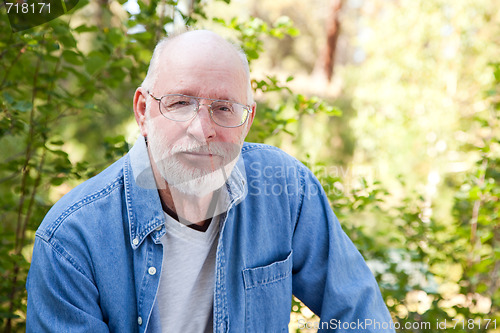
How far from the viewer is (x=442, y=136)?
6.05 m

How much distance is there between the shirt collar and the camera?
4.03 ft

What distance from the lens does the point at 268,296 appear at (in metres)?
1.38

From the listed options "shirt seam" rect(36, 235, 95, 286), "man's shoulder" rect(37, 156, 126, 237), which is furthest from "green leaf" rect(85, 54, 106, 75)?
"shirt seam" rect(36, 235, 95, 286)

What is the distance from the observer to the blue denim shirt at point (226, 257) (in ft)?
3.72

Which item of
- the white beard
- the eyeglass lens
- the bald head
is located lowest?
the white beard

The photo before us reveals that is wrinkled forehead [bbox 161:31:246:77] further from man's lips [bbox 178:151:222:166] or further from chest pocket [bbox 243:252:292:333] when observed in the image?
chest pocket [bbox 243:252:292:333]

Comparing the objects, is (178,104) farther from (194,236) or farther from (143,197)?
(194,236)

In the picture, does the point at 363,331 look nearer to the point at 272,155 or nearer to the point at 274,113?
the point at 272,155

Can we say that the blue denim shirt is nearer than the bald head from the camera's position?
Yes

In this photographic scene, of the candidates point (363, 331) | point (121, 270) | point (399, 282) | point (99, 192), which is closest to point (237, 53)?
point (99, 192)

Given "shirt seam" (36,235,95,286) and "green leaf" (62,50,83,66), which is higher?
"green leaf" (62,50,83,66)

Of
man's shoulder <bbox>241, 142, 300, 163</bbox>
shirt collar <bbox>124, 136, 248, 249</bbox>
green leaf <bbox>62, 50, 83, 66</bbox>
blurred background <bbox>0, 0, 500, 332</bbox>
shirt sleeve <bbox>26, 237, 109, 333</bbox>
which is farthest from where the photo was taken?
blurred background <bbox>0, 0, 500, 332</bbox>

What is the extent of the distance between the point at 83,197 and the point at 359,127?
20.0ft

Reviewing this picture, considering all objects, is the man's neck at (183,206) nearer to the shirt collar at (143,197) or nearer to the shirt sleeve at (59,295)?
the shirt collar at (143,197)
